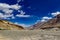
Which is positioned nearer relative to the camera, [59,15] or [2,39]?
[2,39]

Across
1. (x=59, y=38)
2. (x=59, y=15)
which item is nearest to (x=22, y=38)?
(x=59, y=38)

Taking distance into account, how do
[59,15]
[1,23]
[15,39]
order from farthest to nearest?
[59,15]
[1,23]
[15,39]

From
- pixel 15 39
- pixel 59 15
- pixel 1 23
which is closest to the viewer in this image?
pixel 15 39

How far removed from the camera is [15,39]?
1180cm

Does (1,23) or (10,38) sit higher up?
(1,23)

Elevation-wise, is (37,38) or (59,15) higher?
(59,15)

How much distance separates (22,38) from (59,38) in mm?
2828

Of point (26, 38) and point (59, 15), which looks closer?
point (26, 38)

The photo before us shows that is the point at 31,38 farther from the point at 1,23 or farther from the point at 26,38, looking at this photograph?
the point at 1,23

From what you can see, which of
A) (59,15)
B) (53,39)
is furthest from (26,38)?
(59,15)

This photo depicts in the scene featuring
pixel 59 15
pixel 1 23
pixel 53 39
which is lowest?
pixel 53 39

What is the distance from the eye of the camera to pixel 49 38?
12422 millimetres

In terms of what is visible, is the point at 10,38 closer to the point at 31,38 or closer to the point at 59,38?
the point at 31,38

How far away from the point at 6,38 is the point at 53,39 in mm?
3535
